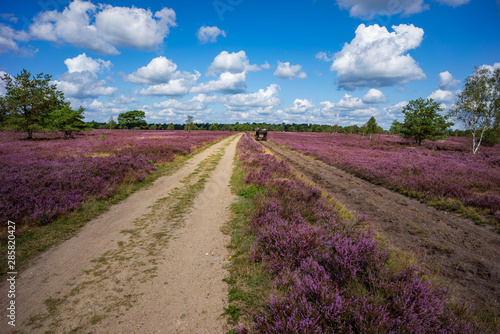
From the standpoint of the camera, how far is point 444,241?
19.7 feet

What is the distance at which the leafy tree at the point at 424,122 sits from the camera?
115 ft

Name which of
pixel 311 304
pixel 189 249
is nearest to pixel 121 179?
pixel 189 249

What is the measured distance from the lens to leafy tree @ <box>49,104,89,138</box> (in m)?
30.9

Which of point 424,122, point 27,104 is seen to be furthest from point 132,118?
point 424,122

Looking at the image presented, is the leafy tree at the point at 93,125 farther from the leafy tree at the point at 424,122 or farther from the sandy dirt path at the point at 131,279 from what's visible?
the leafy tree at the point at 424,122

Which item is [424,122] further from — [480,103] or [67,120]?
[67,120]

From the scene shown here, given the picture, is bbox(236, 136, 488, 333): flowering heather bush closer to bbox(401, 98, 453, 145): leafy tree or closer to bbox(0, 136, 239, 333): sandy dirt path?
bbox(0, 136, 239, 333): sandy dirt path

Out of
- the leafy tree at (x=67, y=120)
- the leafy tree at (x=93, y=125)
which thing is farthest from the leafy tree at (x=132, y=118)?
the leafy tree at (x=67, y=120)

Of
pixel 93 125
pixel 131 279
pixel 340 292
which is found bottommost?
pixel 131 279

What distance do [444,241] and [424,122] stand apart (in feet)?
132

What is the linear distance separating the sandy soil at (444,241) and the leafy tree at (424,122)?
1383 inches

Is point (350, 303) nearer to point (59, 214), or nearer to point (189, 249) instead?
point (189, 249)

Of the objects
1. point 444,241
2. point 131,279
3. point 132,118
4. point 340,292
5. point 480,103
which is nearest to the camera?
point 340,292

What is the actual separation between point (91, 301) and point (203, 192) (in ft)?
21.3
